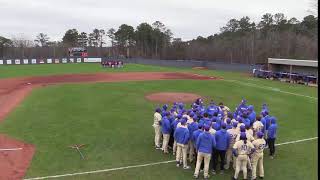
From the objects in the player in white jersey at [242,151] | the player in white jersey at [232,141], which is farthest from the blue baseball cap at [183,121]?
the player in white jersey at [242,151]

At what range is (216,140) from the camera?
40.0 feet

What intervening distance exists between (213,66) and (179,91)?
30.9 meters

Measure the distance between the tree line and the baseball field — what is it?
111 feet

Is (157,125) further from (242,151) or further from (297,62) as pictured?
(297,62)

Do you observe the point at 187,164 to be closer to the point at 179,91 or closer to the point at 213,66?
the point at 179,91

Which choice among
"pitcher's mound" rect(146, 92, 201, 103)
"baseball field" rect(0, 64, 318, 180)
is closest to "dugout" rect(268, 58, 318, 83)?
"baseball field" rect(0, 64, 318, 180)

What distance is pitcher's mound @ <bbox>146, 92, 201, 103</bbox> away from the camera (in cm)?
2684

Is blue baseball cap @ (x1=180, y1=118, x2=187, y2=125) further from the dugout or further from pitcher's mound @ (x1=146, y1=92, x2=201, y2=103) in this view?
the dugout

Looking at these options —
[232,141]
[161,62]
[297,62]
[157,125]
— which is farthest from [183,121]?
[161,62]

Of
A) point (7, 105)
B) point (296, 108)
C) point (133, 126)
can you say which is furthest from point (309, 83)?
point (7, 105)

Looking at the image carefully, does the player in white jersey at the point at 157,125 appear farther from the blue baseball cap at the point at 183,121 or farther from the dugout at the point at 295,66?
the dugout at the point at 295,66

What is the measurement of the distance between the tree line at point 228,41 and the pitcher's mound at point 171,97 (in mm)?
34290

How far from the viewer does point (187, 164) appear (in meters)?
13.2

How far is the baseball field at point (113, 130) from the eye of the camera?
1252 centimetres
